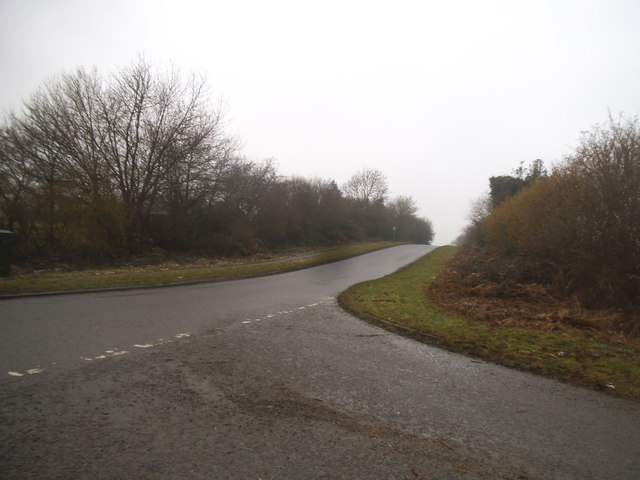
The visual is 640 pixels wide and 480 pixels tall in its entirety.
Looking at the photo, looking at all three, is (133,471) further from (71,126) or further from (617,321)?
(71,126)

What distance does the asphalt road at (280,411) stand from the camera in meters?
2.90

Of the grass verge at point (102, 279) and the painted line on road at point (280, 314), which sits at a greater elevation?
the grass verge at point (102, 279)

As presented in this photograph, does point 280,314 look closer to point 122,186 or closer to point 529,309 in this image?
point 529,309

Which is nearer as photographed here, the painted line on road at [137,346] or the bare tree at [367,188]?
the painted line on road at [137,346]

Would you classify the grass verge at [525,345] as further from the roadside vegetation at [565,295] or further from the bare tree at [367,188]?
the bare tree at [367,188]

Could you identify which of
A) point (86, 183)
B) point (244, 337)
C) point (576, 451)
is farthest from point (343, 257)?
point (576, 451)

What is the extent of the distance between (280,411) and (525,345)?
5040mm

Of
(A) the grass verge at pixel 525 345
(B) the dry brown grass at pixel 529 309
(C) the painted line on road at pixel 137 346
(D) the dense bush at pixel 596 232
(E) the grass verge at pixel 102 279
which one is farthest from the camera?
(E) the grass verge at pixel 102 279

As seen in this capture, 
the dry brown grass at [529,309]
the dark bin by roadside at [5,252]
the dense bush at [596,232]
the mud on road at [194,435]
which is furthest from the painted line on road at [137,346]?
the dark bin by roadside at [5,252]

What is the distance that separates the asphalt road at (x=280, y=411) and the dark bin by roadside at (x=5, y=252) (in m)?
7.72

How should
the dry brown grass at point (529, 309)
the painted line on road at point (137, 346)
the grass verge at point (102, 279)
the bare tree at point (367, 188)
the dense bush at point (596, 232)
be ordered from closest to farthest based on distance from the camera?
1. the painted line on road at point (137, 346)
2. the dry brown grass at point (529, 309)
3. the dense bush at point (596, 232)
4. the grass verge at point (102, 279)
5. the bare tree at point (367, 188)

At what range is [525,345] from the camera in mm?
6434

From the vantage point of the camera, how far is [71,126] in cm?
1955

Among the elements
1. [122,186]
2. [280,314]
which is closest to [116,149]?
[122,186]
